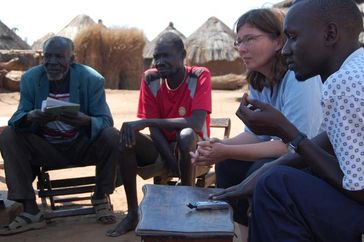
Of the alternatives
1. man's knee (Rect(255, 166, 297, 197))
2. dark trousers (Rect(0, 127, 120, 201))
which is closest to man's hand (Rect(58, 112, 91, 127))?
dark trousers (Rect(0, 127, 120, 201))

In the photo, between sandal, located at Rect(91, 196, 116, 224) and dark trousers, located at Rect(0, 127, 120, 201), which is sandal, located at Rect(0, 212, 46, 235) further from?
sandal, located at Rect(91, 196, 116, 224)

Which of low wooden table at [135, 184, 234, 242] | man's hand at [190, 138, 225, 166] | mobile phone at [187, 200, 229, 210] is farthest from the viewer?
man's hand at [190, 138, 225, 166]

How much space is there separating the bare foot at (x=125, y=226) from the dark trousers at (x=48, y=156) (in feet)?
1.22

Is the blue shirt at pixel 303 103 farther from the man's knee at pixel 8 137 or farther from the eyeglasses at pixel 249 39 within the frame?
the man's knee at pixel 8 137

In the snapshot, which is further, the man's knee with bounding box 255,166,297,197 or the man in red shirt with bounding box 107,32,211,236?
the man in red shirt with bounding box 107,32,211,236

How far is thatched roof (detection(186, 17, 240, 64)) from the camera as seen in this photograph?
73.3ft

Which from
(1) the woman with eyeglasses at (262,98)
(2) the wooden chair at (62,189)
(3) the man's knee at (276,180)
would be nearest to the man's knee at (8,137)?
(2) the wooden chair at (62,189)

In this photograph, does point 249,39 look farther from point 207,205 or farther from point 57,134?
point 57,134

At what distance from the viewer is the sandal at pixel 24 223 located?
13.1 ft

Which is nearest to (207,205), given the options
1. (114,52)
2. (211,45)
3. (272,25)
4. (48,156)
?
(272,25)

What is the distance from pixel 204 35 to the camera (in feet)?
77.9

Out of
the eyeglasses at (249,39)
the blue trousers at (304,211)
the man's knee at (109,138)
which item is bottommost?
the man's knee at (109,138)

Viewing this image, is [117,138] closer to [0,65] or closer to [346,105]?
[346,105]

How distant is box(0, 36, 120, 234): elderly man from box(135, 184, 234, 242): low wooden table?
159 cm
